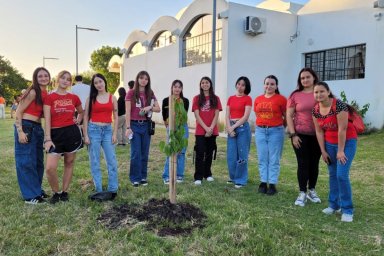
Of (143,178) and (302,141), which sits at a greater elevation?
(302,141)

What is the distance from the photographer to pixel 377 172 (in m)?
6.46

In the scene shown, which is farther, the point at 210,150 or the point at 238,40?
the point at 238,40

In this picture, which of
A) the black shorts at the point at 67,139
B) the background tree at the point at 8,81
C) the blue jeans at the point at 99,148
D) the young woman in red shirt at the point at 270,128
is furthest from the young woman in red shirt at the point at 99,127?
the background tree at the point at 8,81

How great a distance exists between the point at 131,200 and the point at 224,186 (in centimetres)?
157

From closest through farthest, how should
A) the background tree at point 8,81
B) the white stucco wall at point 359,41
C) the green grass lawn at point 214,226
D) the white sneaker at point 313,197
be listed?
the green grass lawn at point 214,226, the white sneaker at point 313,197, the white stucco wall at point 359,41, the background tree at point 8,81

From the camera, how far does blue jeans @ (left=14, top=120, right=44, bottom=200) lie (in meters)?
4.34

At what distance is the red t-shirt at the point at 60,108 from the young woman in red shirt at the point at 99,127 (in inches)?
8.7

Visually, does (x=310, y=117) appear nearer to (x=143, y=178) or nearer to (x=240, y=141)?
(x=240, y=141)

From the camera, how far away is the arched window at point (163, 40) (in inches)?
697

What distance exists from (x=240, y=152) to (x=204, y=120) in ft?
2.46

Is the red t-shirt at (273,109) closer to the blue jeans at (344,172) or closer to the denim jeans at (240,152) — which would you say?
the denim jeans at (240,152)

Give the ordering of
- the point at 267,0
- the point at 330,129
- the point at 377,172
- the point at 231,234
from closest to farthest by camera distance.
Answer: the point at 231,234 < the point at 330,129 < the point at 377,172 < the point at 267,0

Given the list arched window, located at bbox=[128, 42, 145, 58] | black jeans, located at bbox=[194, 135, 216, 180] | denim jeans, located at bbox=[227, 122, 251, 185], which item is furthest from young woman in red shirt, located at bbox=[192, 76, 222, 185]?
arched window, located at bbox=[128, 42, 145, 58]

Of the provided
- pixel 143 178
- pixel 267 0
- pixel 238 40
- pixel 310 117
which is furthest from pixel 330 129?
pixel 267 0
